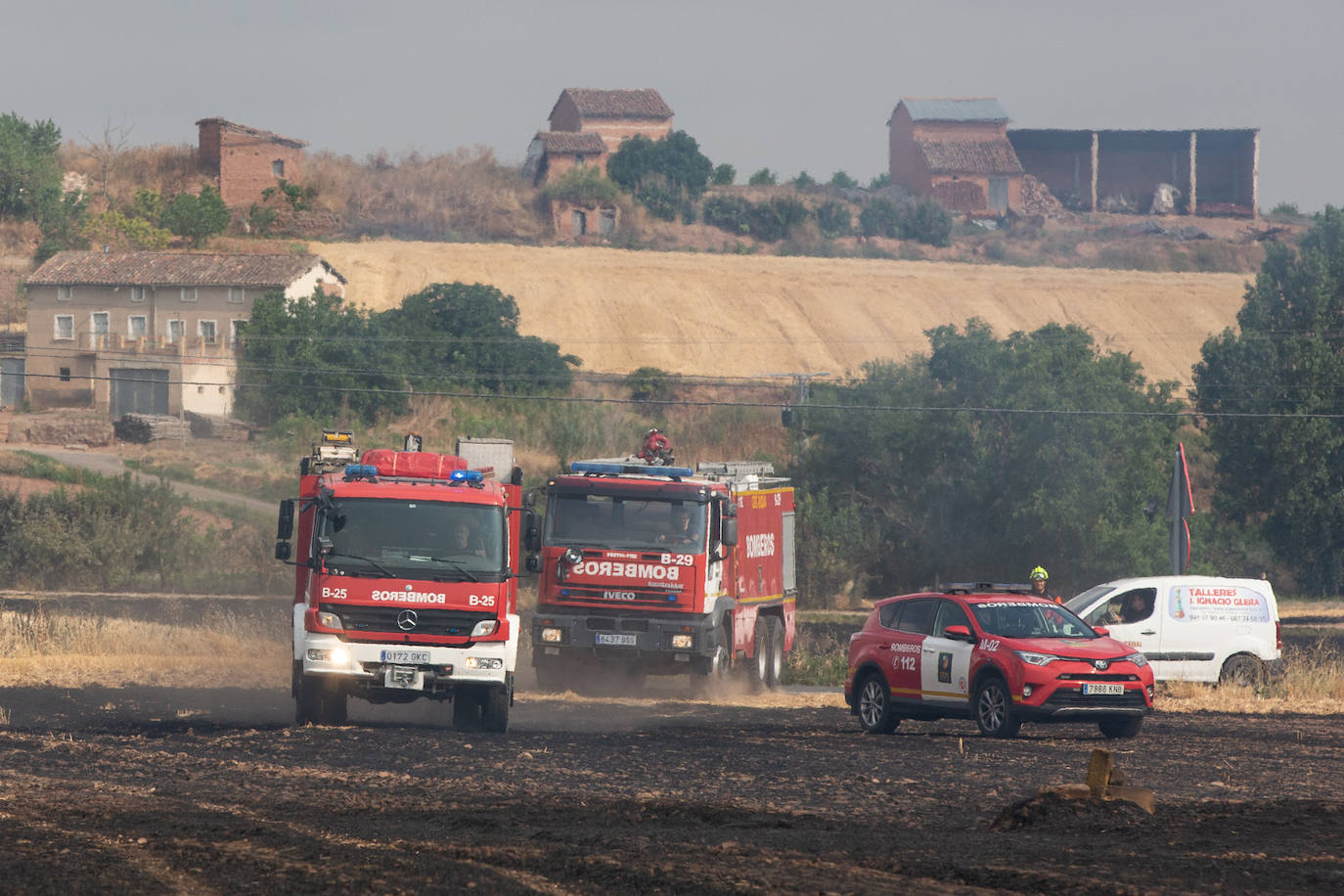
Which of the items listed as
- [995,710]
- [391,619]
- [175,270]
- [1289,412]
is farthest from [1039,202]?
[391,619]

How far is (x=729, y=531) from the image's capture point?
2195 centimetres

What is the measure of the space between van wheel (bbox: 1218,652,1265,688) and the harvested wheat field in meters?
47.8

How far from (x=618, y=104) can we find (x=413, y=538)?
9579 cm

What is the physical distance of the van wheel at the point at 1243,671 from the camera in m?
22.8

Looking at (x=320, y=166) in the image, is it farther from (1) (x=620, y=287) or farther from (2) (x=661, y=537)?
(2) (x=661, y=537)

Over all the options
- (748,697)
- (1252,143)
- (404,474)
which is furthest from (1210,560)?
(1252,143)

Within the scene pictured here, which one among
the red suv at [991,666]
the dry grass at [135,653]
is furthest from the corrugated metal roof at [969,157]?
the red suv at [991,666]

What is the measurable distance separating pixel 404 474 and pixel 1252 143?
99700 millimetres

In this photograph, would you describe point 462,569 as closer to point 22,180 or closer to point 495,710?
point 495,710

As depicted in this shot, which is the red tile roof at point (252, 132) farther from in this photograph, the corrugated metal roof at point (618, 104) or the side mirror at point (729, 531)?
the side mirror at point (729, 531)

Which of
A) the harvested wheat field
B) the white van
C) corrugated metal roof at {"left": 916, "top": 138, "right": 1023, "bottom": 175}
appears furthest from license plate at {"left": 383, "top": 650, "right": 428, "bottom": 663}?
corrugated metal roof at {"left": 916, "top": 138, "right": 1023, "bottom": 175}

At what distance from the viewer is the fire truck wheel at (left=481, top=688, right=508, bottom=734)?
16859 mm

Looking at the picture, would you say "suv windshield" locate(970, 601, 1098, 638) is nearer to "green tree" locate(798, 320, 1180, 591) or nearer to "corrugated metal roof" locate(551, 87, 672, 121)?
"green tree" locate(798, 320, 1180, 591)

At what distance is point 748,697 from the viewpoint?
2366 cm
